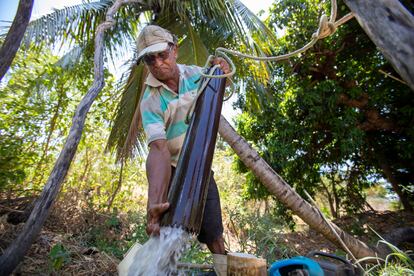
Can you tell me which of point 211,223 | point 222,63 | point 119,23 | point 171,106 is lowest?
point 211,223

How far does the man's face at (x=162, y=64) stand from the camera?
6.19 ft

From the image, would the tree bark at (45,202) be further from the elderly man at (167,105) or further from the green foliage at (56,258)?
the elderly man at (167,105)

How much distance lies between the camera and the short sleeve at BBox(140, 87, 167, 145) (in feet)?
5.70

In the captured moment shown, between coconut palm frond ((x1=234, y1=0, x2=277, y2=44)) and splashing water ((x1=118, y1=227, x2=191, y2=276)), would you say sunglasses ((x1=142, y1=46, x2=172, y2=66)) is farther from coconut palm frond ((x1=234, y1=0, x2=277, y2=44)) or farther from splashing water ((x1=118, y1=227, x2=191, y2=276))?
coconut palm frond ((x1=234, y1=0, x2=277, y2=44))

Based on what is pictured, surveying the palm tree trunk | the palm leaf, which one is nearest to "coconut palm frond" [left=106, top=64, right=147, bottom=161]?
the palm leaf

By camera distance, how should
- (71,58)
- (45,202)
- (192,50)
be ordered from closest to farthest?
(45,202), (192,50), (71,58)

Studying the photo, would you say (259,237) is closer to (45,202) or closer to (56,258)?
(56,258)

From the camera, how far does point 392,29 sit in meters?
1.00

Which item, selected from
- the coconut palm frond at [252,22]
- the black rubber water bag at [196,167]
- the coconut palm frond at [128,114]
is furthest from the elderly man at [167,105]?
the coconut palm frond at [128,114]

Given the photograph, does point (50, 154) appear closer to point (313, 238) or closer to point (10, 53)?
point (10, 53)

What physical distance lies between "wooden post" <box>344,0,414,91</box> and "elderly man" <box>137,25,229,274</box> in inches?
33.0

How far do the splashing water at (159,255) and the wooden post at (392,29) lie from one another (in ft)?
2.89

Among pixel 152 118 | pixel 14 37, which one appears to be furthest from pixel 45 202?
pixel 152 118

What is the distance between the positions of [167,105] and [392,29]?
4.12 ft
